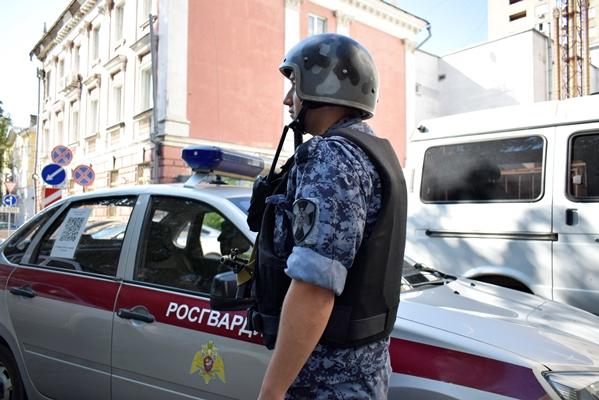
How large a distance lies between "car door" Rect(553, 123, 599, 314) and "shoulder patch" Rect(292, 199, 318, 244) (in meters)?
3.58

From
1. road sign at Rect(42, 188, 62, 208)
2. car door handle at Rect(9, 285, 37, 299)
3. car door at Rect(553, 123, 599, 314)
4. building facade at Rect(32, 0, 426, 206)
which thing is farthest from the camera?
building facade at Rect(32, 0, 426, 206)

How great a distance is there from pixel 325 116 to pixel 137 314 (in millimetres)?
1546

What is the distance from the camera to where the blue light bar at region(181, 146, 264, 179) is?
264cm

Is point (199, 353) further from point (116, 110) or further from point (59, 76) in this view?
point (59, 76)

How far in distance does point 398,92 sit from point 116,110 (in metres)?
11.4

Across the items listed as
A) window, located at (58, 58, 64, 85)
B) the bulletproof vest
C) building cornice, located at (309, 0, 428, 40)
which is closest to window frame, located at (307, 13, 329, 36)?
building cornice, located at (309, 0, 428, 40)

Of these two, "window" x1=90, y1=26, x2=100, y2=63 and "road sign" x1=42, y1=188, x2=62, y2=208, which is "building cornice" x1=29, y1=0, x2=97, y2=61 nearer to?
"window" x1=90, y1=26, x2=100, y2=63

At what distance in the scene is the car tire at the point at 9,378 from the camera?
2.98 meters

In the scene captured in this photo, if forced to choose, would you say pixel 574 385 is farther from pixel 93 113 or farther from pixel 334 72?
pixel 93 113

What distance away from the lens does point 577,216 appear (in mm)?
3984

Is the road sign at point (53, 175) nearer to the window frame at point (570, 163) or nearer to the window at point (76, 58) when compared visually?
the window frame at point (570, 163)

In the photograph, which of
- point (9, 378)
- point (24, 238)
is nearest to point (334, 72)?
point (24, 238)

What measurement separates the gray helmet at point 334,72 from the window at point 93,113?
2006cm

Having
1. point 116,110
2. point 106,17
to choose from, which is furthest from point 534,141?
point 106,17
